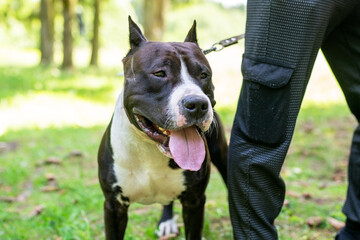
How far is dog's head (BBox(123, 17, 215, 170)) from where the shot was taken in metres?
2.30

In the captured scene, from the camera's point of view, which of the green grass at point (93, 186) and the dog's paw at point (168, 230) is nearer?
the dog's paw at point (168, 230)

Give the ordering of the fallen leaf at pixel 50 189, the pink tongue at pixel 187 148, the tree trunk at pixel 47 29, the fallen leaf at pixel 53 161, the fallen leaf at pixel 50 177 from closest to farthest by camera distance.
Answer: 1. the pink tongue at pixel 187 148
2. the fallen leaf at pixel 50 189
3. the fallen leaf at pixel 50 177
4. the fallen leaf at pixel 53 161
5. the tree trunk at pixel 47 29

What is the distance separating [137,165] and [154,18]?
318 inches

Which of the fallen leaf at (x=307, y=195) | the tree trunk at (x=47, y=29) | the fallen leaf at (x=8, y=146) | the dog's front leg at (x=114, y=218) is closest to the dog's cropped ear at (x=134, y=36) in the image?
the dog's front leg at (x=114, y=218)

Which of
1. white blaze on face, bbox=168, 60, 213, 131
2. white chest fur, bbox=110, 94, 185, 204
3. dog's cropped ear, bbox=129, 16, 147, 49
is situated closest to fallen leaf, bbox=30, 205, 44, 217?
white chest fur, bbox=110, 94, 185, 204

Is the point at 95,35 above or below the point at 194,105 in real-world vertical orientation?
below

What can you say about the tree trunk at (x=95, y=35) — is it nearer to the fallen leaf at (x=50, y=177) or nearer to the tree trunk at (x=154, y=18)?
the tree trunk at (x=154, y=18)

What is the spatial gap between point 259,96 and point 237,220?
0.78 meters

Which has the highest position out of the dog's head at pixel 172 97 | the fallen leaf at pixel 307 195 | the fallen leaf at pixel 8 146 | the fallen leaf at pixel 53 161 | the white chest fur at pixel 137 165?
the dog's head at pixel 172 97

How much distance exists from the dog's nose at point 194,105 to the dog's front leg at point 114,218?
893 millimetres

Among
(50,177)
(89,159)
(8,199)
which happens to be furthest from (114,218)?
(89,159)

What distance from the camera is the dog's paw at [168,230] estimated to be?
11.2 ft

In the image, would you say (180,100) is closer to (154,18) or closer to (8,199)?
(8,199)

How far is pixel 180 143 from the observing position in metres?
2.40
